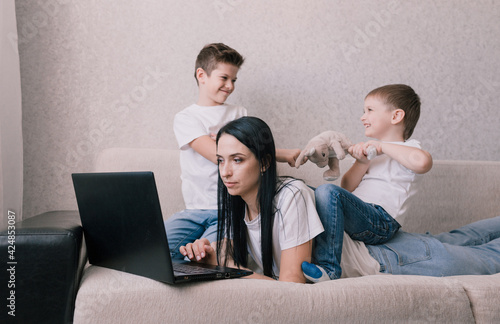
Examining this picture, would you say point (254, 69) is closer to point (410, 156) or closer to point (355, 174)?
point (355, 174)

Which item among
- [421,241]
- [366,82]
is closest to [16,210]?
[421,241]

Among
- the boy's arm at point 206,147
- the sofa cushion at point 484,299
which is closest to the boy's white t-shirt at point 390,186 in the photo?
the sofa cushion at point 484,299

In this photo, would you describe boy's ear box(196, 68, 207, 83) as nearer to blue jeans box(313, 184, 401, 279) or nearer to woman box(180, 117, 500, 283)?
woman box(180, 117, 500, 283)

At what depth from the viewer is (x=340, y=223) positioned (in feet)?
4.26

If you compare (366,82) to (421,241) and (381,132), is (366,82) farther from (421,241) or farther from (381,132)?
(421,241)

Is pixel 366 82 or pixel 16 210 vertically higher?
pixel 366 82

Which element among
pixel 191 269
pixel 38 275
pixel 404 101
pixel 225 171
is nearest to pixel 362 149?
pixel 404 101

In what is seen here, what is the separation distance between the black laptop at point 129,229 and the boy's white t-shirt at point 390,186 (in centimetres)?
69

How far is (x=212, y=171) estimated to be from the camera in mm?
1714

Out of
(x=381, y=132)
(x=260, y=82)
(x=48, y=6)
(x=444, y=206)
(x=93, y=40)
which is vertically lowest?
(x=444, y=206)

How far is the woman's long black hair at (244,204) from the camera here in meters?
1.26

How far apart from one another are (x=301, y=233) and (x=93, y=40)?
1.40 meters

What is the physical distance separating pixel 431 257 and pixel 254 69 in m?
1.20

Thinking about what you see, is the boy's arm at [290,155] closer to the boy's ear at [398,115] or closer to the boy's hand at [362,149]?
the boy's hand at [362,149]
